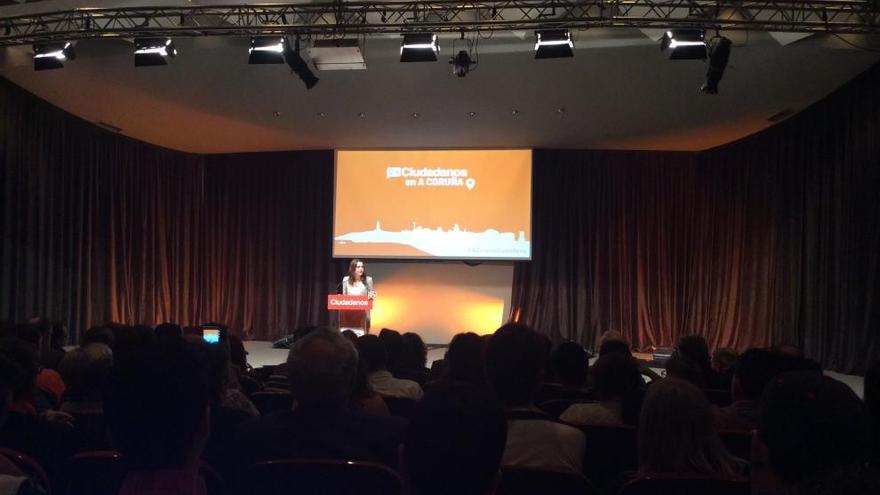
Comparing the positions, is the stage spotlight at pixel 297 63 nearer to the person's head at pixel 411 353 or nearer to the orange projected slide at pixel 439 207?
the person's head at pixel 411 353

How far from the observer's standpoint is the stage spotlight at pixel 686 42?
6560mm

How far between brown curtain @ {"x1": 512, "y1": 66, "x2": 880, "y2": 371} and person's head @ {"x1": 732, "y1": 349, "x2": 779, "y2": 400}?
5651 mm

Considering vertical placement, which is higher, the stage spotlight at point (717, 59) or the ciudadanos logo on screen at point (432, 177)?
the stage spotlight at point (717, 59)

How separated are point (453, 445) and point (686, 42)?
6095 mm

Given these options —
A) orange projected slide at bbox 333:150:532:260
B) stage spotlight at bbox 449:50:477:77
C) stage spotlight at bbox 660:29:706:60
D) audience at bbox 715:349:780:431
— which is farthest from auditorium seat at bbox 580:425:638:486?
orange projected slide at bbox 333:150:532:260

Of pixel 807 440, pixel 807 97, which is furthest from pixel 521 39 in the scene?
pixel 807 440

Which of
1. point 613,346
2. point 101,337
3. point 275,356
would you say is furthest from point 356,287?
point 613,346

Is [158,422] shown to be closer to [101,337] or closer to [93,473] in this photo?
[93,473]

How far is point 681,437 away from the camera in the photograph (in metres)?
1.80

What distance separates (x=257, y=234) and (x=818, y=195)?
8.74 metres

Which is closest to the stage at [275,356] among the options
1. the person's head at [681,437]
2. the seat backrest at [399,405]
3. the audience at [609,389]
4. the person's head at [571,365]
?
the person's head at [571,365]

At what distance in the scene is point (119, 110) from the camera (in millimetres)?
9641

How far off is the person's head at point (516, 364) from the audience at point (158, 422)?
3.44 ft

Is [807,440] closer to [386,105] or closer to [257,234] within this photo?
[386,105]
